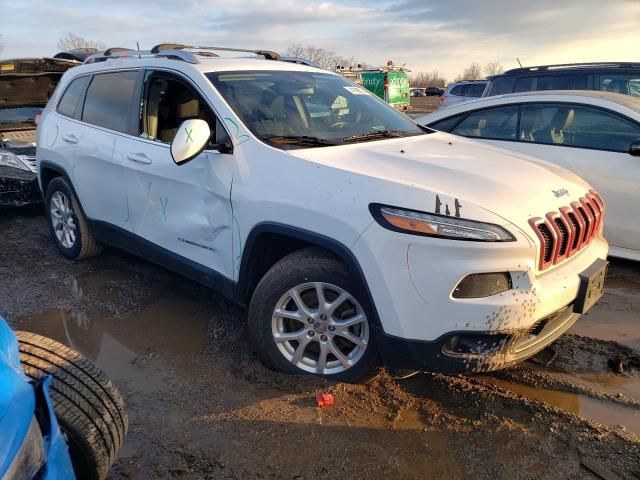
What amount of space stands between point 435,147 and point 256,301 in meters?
1.51

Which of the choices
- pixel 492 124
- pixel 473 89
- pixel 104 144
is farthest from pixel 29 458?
pixel 473 89

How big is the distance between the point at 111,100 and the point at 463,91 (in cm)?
1415

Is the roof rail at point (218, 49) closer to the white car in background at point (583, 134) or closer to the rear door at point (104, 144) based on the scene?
the rear door at point (104, 144)

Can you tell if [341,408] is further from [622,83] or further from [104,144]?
[622,83]

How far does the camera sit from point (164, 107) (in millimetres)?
4027

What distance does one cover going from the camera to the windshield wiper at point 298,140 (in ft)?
10.6

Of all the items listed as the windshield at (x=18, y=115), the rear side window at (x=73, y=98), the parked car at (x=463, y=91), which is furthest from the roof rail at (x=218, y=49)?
the parked car at (x=463, y=91)

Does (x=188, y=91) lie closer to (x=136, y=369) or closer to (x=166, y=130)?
(x=166, y=130)

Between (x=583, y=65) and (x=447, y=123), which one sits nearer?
(x=447, y=123)

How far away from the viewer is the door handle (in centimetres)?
383

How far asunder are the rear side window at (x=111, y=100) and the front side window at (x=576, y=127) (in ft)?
11.9

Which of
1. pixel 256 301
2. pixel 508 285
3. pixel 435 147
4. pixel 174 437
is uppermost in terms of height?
Result: pixel 435 147

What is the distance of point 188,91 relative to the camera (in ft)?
12.5

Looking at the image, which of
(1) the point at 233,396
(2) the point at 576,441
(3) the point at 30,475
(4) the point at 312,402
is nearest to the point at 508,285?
(2) the point at 576,441
